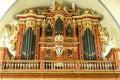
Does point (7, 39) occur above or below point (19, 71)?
above

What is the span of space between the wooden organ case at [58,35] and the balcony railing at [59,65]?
681 millimetres

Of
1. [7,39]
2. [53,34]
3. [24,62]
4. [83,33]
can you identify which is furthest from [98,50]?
[7,39]

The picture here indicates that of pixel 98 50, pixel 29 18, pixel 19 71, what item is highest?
pixel 29 18

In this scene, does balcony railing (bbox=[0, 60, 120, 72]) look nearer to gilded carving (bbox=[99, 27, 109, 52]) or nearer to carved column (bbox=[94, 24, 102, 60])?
carved column (bbox=[94, 24, 102, 60])

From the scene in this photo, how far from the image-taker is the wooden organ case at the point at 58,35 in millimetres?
16703

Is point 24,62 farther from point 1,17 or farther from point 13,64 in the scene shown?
point 1,17

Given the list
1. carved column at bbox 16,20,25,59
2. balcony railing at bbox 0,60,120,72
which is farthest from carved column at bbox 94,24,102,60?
carved column at bbox 16,20,25,59

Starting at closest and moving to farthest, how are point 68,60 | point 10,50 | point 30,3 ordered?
point 68,60, point 10,50, point 30,3

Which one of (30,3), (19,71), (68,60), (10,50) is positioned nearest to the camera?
(19,71)

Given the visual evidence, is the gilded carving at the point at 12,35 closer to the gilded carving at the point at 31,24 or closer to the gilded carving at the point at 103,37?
the gilded carving at the point at 31,24

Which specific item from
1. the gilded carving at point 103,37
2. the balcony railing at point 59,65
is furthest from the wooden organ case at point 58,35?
the balcony railing at point 59,65

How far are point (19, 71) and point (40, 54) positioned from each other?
2.29 meters

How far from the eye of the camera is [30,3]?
734 inches

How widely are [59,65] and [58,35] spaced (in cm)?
233
